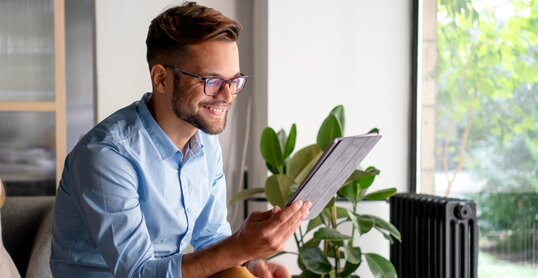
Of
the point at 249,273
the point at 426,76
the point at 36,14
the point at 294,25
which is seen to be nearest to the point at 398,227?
the point at 426,76

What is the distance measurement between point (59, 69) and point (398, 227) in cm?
173

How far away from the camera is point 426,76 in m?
4.38

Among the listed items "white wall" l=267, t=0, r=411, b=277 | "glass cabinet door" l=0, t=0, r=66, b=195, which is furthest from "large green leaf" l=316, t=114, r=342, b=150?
"glass cabinet door" l=0, t=0, r=66, b=195

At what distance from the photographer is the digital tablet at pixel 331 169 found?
174cm

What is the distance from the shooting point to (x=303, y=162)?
3.80 meters

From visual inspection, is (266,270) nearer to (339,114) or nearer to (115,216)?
(115,216)

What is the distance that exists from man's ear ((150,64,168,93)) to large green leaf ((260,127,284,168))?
6.11 ft

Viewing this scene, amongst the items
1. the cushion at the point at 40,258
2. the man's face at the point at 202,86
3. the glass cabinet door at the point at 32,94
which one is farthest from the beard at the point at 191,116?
the glass cabinet door at the point at 32,94

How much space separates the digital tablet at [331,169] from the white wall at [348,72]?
235 cm

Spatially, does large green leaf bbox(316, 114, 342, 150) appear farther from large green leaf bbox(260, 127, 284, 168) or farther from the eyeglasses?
the eyeglasses

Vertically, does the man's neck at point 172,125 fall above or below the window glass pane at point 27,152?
above

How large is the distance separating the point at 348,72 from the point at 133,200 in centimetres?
267

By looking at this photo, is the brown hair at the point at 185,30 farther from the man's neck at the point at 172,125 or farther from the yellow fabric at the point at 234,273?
the yellow fabric at the point at 234,273

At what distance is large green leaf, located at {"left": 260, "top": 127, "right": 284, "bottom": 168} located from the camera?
3805 mm
